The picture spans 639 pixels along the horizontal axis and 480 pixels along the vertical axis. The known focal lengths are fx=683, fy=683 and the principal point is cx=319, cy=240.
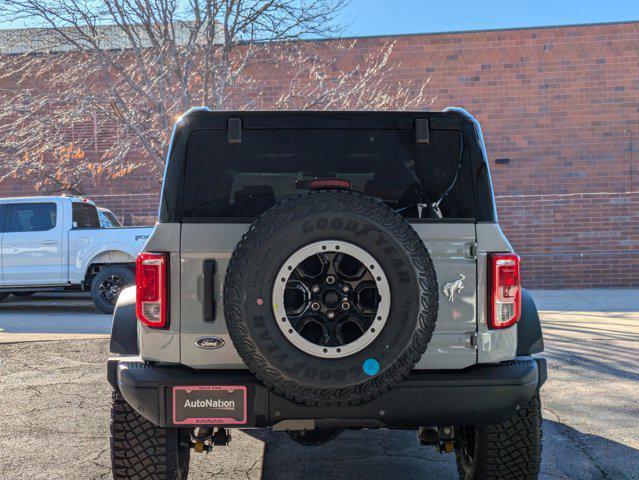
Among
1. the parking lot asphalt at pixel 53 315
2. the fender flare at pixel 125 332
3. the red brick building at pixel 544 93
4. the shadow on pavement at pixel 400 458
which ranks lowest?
the parking lot asphalt at pixel 53 315

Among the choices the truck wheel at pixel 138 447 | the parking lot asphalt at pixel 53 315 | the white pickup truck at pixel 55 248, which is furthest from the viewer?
the white pickup truck at pixel 55 248

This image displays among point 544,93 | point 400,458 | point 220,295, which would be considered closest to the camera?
point 220,295

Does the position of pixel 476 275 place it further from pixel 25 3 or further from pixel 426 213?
pixel 25 3

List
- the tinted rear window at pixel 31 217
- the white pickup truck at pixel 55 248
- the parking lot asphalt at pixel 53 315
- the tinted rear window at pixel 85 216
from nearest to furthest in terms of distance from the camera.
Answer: the parking lot asphalt at pixel 53 315 < the white pickup truck at pixel 55 248 < the tinted rear window at pixel 31 217 < the tinted rear window at pixel 85 216

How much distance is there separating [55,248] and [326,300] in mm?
9873

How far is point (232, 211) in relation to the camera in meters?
3.42

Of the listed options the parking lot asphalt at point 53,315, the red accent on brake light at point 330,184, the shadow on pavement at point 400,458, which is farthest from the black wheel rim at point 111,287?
the red accent on brake light at point 330,184

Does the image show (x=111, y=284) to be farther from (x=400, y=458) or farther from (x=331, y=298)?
(x=331, y=298)

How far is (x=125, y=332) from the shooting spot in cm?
339

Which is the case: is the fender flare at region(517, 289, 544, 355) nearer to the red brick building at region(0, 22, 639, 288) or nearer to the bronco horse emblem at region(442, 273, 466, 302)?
the bronco horse emblem at region(442, 273, 466, 302)

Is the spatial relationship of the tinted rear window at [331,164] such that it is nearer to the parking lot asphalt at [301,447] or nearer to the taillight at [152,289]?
the taillight at [152,289]

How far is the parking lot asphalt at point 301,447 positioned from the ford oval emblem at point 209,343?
1.27 meters

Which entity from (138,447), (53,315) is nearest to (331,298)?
(138,447)

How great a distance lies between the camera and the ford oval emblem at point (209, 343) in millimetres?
3020
